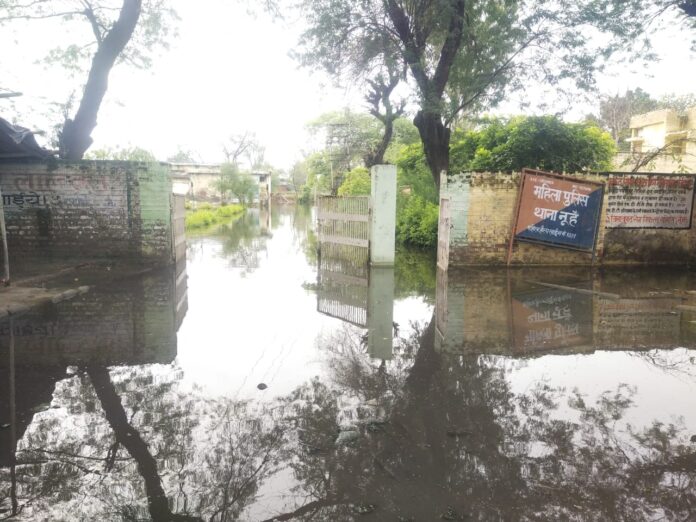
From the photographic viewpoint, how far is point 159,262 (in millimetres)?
11164

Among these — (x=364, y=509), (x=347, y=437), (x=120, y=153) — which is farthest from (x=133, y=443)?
(x=120, y=153)

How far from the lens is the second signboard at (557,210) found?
11.2 m

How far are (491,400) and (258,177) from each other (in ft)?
189

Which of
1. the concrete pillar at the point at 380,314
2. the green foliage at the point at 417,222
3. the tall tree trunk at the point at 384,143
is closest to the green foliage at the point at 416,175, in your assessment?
the green foliage at the point at 417,222

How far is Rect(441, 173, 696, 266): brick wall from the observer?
11.3m

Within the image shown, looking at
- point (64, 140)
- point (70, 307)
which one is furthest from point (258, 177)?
point (70, 307)

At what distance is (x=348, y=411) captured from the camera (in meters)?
4.00

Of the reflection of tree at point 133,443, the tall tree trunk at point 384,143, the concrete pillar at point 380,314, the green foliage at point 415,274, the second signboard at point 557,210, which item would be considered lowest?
the reflection of tree at point 133,443

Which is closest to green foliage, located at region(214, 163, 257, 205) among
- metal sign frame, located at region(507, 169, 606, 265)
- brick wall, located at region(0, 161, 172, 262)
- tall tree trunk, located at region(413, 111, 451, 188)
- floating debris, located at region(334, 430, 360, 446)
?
tall tree trunk, located at region(413, 111, 451, 188)

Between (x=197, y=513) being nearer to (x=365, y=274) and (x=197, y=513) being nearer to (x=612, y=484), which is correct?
(x=612, y=484)

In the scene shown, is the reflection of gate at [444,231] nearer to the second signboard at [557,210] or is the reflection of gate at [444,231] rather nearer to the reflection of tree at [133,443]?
the second signboard at [557,210]

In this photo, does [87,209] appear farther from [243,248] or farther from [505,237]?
[505,237]

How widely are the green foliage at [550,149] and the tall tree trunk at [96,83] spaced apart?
9962mm

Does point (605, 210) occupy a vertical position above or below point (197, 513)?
above
